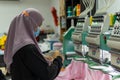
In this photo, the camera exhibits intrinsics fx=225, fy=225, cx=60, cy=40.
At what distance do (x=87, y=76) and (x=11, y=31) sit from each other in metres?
0.86

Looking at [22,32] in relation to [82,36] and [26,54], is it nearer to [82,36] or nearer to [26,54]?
[26,54]

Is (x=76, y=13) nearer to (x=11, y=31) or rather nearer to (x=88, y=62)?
(x=88, y=62)

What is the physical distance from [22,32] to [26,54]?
8.2 inches

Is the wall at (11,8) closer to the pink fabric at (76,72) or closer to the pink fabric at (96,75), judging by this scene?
the pink fabric at (76,72)

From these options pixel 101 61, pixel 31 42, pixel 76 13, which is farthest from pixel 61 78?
pixel 76 13

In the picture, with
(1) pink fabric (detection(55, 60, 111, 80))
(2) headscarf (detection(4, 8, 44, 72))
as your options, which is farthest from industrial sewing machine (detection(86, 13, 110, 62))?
(2) headscarf (detection(4, 8, 44, 72))

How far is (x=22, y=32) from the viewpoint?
1.81m

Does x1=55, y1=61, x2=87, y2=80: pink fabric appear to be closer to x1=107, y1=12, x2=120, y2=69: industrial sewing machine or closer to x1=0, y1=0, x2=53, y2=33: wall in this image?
x1=107, y1=12, x2=120, y2=69: industrial sewing machine

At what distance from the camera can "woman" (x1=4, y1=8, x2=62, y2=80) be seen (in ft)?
5.62

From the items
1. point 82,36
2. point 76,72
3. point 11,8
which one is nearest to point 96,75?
point 82,36

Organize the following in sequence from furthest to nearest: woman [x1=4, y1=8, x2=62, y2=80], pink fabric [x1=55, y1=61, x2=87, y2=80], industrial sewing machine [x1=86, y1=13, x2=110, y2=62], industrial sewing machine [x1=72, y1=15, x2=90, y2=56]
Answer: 1. pink fabric [x1=55, y1=61, x2=87, y2=80]
2. industrial sewing machine [x1=72, y1=15, x2=90, y2=56]
3. industrial sewing machine [x1=86, y1=13, x2=110, y2=62]
4. woman [x1=4, y1=8, x2=62, y2=80]

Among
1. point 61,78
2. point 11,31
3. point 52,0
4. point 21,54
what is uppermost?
point 52,0

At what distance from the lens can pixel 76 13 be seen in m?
3.32

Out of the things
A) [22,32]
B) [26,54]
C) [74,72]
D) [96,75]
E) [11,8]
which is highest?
[11,8]
